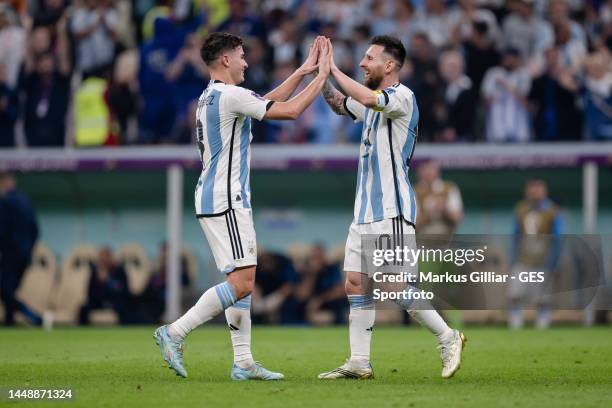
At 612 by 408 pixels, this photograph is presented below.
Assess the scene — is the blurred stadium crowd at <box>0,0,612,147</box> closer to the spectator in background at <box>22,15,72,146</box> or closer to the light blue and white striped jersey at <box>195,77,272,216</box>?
the spectator in background at <box>22,15,72,146</box>

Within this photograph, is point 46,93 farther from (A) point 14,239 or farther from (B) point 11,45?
(A) point 14,239

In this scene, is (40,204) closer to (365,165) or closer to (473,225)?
(473,225)

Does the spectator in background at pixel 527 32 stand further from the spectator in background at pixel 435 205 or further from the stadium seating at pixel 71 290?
the stadium seating at pixel 71 290

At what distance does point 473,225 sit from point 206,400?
12848 millimetres

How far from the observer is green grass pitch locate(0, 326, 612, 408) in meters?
7.55

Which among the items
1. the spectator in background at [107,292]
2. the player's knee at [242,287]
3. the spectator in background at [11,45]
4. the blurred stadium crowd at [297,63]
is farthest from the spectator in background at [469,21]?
the player's knee at [242,287]

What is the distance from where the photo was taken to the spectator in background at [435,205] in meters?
16.7

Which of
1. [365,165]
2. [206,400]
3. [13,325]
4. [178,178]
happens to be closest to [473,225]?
[178,178]

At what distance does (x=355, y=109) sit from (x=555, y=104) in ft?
31.0

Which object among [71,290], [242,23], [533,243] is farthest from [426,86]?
[71,290]

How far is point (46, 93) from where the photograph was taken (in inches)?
792

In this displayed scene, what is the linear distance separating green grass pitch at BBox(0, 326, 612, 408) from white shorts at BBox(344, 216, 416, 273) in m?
0.89

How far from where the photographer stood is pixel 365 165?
9.11 meters

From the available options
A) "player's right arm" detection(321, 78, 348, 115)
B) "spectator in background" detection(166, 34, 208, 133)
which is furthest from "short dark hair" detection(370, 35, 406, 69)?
"spectator in background" detection(166, 34, 208, 133)
